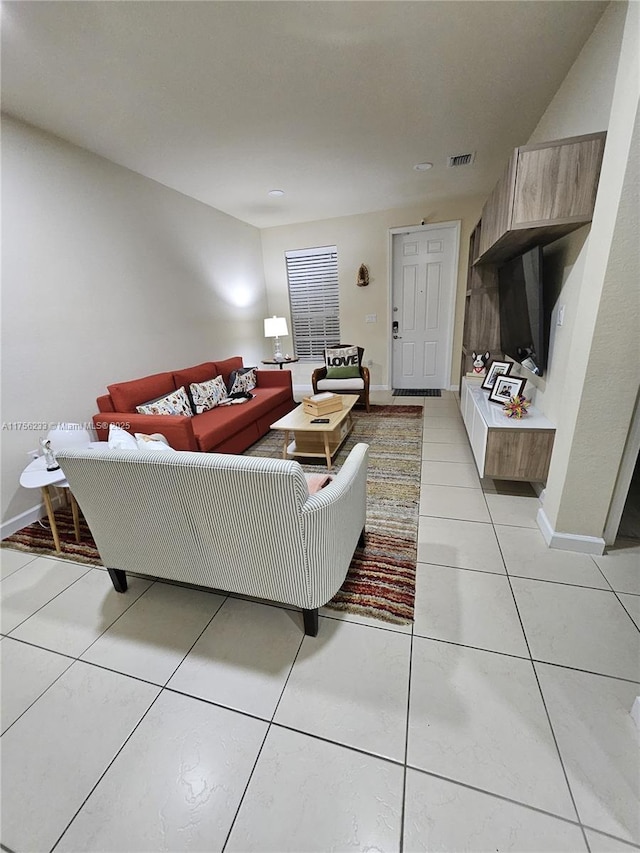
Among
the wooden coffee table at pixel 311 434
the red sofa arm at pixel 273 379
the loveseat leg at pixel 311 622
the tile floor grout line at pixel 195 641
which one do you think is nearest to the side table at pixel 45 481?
the tile floor grout line at pixel 195 641

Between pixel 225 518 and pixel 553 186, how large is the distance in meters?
2.36

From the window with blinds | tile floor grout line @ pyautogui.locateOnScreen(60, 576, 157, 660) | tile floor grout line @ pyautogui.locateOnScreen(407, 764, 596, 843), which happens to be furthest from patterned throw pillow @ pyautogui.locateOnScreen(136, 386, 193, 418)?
the window with blinds

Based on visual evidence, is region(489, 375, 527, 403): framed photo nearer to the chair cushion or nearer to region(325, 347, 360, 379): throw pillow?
the chair cushion

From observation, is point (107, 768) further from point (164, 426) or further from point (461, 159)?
point (461, 159)

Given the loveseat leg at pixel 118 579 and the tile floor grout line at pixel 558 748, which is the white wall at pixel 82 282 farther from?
the tile floor grout line at pixel 558 748

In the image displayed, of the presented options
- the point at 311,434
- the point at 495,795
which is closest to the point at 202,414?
the point at 311,434

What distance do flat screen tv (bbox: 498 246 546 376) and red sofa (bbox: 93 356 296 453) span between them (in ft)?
7.90

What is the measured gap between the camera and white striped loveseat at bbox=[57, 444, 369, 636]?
4.07 feet

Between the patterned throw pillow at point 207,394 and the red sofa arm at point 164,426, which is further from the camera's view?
the patterned throw pillow at point 207,394

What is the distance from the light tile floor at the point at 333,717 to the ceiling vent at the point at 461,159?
3455mm

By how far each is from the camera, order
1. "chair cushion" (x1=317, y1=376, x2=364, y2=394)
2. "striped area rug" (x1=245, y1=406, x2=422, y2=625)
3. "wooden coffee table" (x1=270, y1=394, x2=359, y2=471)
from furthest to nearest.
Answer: "chair cushion" (x1=317, y1=376, x2=364, y2=394) < "wooden coffee table" (x1=270, y1=394, x2=359, y2=471) < "striped area rug" (x1=245, y1=406, x2=422, y2=625)

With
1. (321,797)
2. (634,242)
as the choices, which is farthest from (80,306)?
(634,242)

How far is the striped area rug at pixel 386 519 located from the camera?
5.41ft

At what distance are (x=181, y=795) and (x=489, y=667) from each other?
3.71ft
